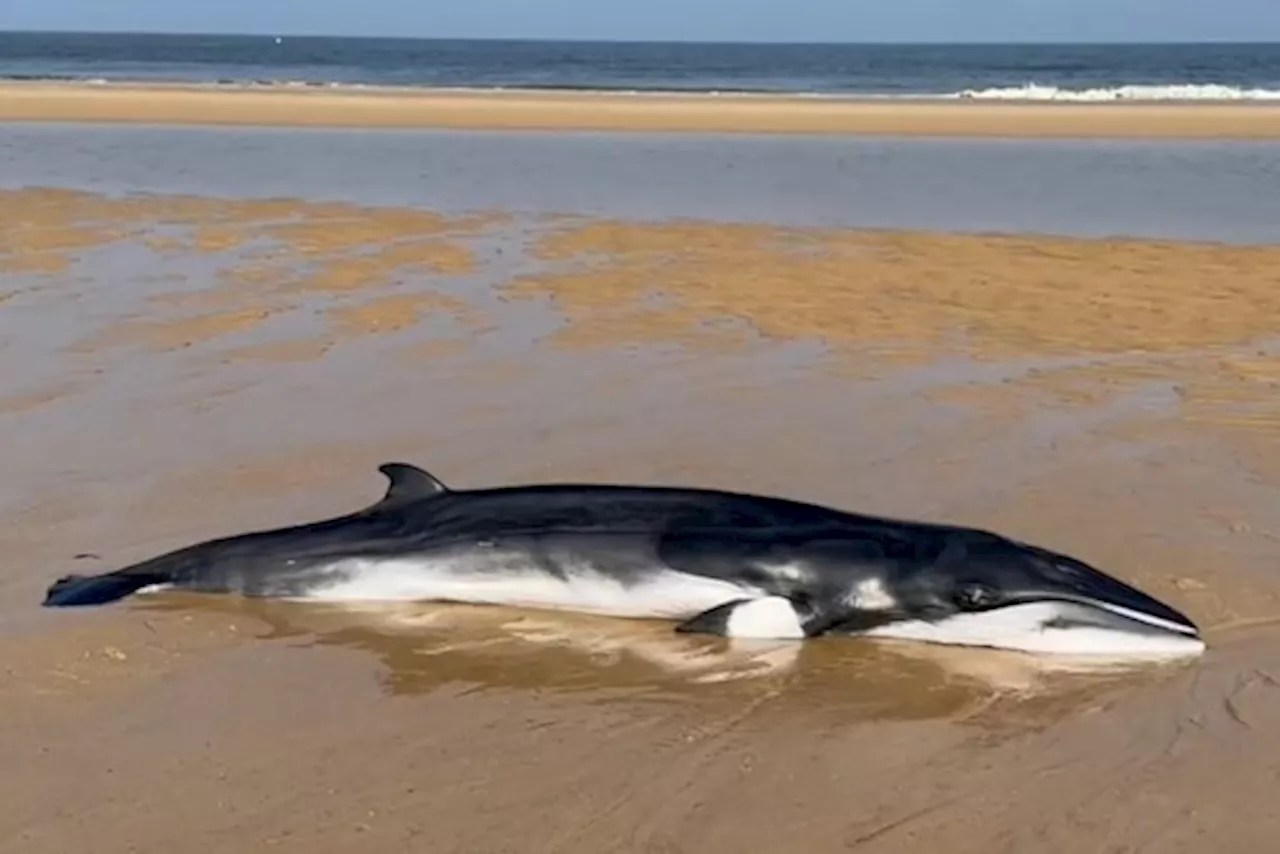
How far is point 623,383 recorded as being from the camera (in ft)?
30.6

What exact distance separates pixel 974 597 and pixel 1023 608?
158 mm

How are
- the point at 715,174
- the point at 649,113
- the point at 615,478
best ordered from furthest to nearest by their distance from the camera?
the point at 649,113 < the point at 715,174 < the point at 615,478

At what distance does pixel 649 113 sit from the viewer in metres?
39.1

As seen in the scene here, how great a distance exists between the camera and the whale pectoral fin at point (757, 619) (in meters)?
5.36

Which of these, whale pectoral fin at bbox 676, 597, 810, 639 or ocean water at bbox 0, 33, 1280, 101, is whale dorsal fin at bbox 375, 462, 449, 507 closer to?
whale pectoral fin at bbox 676, 597, 810, 639

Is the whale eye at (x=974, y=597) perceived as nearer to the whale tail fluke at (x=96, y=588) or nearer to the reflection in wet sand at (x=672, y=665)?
the reflection in wet sand at (x=672, y=665)

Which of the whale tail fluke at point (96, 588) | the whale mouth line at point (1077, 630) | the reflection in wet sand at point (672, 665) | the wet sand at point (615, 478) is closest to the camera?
the wet sand at point (615, 478)

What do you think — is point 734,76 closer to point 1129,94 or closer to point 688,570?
point 1129,94

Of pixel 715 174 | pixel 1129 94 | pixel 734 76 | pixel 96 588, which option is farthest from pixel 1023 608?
pixel 734 76

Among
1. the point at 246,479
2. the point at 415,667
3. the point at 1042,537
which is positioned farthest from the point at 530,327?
the point at 415,667

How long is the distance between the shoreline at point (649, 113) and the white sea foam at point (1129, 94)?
330 cm

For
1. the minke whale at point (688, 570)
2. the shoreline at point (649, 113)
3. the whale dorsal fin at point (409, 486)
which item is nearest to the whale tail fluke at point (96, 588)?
the minke whale at point (688, 570)

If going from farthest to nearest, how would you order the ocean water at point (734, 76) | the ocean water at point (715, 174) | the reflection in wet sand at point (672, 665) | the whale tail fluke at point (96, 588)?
the ocean water at point (734, 76), the ocean water at point (715, 174), the whale tail fluke at point (96, 588), the reflection in wet sand at point (672, 665)

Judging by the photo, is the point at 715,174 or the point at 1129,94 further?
the point at 1129,94
